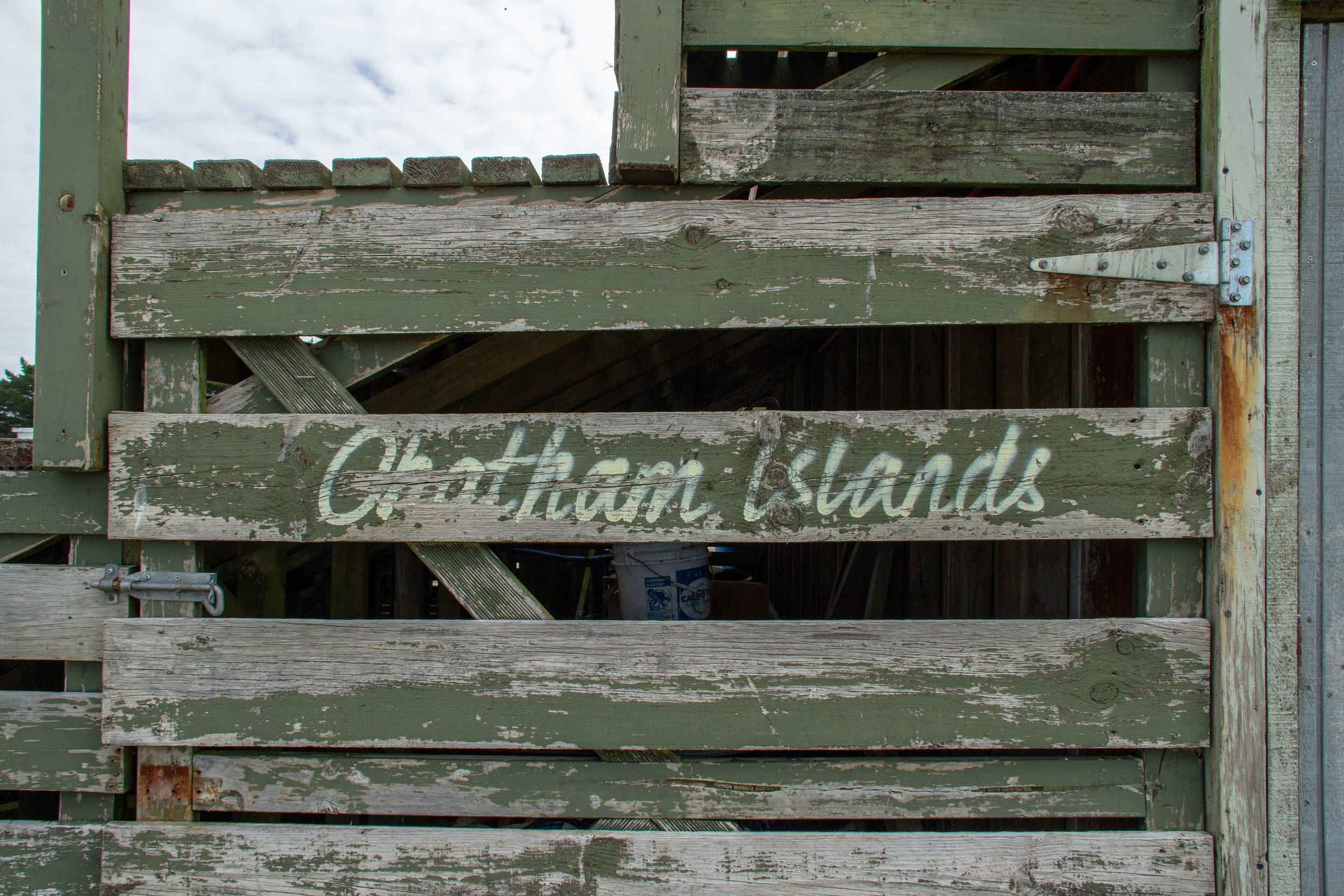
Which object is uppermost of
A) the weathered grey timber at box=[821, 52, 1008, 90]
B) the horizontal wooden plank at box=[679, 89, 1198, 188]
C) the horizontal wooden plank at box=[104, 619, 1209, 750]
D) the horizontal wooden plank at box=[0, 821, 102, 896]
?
the weathered grey timber at box=[821, 52, 1008, 90]

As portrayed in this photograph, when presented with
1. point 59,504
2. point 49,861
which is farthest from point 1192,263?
point 49,861

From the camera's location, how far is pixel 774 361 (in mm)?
6520

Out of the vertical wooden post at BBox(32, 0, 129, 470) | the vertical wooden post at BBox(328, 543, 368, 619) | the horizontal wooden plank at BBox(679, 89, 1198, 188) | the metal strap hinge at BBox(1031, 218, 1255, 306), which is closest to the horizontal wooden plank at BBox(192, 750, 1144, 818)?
the vertical wooden post at BBox(32, 0, 129, 470)

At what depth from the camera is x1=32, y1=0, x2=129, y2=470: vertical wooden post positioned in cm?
177

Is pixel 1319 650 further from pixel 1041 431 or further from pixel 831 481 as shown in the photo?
pixel 831 481

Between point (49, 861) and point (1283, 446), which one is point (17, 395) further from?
point (1283, 446)

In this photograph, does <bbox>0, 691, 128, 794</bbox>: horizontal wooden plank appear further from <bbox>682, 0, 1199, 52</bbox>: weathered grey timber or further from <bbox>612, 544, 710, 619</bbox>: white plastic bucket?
<bbox>682, 0, 1199, 52</bbox>: weathered grey timber

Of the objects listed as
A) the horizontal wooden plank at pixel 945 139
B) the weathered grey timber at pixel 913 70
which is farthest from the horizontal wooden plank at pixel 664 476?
the weathered grey timber at pixel 913 70

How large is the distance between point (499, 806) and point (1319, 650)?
6.74 feet

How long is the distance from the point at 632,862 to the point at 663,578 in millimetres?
939

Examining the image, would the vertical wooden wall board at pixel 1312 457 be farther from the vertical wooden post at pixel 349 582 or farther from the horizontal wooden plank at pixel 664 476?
the vertical wooden post at pixel 349 582

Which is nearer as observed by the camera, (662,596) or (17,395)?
(662,596)

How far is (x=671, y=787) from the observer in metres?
1.77

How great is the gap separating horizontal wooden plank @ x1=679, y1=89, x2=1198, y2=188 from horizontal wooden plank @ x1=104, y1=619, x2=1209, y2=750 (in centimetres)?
111
